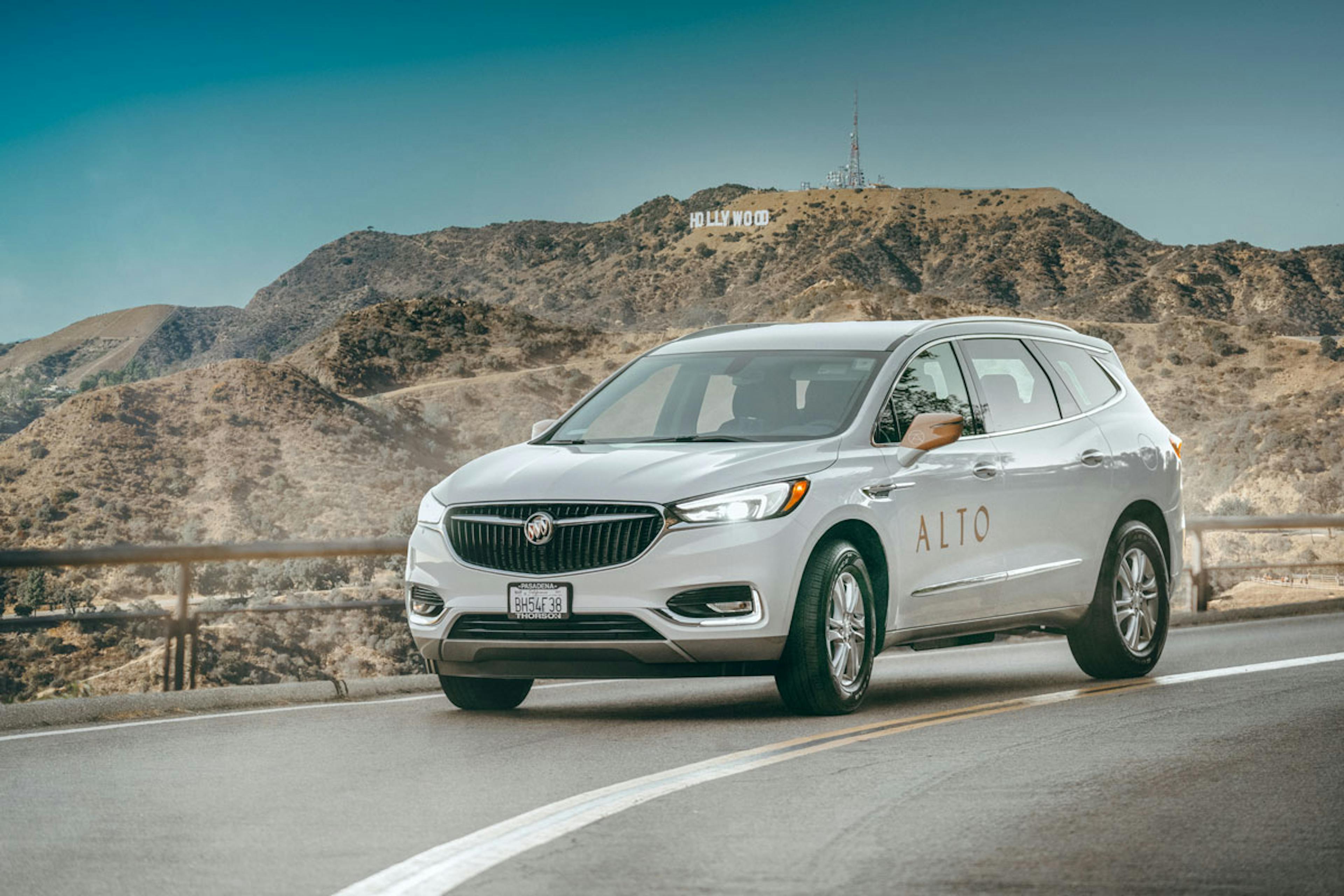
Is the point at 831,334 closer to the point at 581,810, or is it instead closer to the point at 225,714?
the point at 225,714

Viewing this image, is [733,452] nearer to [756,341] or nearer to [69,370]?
[756,341]

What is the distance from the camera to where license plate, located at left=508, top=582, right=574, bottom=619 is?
8531mm

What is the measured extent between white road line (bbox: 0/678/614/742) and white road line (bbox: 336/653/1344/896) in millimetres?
1502

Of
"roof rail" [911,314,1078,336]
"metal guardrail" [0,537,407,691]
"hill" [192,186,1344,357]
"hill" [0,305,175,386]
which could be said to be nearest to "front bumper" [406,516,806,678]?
"roof rail" [911,314,1078,336]

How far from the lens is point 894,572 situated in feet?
30.2

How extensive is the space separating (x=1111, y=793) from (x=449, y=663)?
3.60m

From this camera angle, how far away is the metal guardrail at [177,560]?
1084 cm

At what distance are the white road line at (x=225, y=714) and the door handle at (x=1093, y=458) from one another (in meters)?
3.20

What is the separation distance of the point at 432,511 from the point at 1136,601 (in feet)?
15.1

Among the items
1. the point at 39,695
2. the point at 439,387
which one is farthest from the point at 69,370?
the point at 39,695

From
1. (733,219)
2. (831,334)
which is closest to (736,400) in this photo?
(831,334)

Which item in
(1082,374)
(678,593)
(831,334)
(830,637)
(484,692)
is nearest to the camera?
(678,593)

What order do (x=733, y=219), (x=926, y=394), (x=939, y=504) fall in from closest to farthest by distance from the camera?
(x=939, y=504) → (x=926, y=394) → (x=733, y=219)

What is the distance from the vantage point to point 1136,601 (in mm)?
11055
